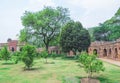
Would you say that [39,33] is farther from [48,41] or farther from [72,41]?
[72,41]

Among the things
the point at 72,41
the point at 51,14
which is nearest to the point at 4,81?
the point at 72,41

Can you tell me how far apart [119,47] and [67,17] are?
17.7 metres

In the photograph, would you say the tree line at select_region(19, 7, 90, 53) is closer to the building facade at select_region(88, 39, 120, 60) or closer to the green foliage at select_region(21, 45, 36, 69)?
the building facade at select_region(88, 39, 120, 60)

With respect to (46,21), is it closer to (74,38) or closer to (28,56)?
(74,38)

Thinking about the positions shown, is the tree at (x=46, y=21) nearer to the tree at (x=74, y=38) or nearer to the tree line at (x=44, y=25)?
the tree line at (x=44, y=25)

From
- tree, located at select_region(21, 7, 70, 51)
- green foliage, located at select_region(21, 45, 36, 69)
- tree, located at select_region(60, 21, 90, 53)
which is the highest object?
tree, located at select_region(21, 7, 70, 51)

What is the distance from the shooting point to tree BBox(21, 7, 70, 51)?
52969 mm

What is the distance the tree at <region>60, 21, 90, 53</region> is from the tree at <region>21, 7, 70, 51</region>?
31.1 ft

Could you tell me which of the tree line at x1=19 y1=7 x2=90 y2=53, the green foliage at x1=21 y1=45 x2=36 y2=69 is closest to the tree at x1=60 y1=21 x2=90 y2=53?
the tree line at x1=19 y1=7 x2=90 y2=53

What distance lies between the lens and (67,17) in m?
54.3

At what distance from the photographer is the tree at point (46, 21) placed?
52969 millimetres

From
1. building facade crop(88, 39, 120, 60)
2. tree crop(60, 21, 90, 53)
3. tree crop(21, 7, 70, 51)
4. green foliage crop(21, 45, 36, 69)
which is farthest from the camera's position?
tree crop(21, 7, 70, 51)

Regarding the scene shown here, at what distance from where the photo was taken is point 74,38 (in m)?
42.6

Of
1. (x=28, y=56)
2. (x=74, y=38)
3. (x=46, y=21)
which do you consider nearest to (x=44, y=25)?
(x=46, y=21)
